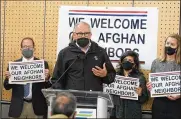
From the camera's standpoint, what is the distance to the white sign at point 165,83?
4898 millimetres

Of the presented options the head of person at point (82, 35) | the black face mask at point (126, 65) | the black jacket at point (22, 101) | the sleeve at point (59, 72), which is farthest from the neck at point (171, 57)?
the black jacket at point (22, 101)

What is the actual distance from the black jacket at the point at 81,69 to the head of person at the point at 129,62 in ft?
2.18

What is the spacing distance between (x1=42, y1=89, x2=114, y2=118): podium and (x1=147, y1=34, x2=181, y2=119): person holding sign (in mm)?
1525

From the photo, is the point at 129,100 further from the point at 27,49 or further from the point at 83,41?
the point at 27,49

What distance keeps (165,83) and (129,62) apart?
648 millimetres

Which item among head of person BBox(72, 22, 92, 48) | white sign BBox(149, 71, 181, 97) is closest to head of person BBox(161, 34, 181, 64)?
white sign BBox(149, 71, 181, 97)

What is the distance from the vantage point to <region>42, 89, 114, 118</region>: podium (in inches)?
134

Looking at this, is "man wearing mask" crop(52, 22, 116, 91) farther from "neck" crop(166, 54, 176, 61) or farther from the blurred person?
the blurred person

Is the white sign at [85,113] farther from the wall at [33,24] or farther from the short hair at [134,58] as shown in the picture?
the wall at [33,24]

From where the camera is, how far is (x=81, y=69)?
15.1ft

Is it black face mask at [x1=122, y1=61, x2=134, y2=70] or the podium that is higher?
black face mask at [x1=122, y1=61, x2=134, y2=70]

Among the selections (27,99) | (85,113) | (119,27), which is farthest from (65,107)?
(119,27)

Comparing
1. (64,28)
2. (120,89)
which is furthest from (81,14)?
(120,89)

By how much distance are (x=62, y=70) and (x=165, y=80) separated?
4.45 feet
